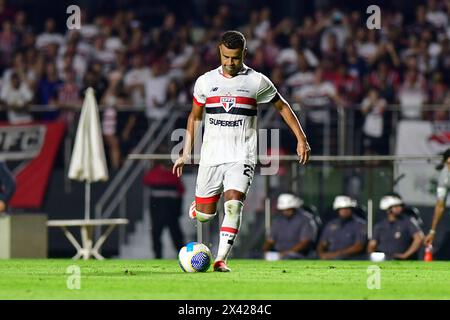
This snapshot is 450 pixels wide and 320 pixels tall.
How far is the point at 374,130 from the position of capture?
24.8m

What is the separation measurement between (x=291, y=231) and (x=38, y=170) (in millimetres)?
5423

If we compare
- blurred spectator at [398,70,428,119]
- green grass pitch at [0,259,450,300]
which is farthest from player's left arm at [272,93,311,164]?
blurred spectator at [398,70,428,119]

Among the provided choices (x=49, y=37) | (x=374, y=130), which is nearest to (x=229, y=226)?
(x=374, y=130)

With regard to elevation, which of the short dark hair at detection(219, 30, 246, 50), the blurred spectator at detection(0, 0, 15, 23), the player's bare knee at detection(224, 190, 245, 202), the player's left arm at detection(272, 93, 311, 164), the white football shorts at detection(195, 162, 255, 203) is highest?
the blurred spectator at detection(0, 0, 15, 23)

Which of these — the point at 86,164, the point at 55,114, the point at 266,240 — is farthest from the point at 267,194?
the point at 55,114

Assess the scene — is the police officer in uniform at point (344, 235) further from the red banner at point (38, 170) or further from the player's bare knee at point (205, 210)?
the player's bare knee at point (205, 210)

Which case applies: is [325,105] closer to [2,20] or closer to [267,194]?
[267,194]

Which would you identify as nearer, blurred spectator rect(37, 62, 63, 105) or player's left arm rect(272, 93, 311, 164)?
player's left arm rect(272, 93, 311, 164)

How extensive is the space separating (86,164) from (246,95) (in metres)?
10.3

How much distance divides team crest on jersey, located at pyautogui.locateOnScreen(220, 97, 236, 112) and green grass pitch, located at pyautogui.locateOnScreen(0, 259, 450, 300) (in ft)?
5.62

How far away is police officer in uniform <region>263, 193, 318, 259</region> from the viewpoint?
2303cm

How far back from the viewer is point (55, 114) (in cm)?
2661

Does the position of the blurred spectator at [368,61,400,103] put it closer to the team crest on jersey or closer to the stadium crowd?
the stadium crowd

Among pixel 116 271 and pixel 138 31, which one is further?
pixel 138 31
